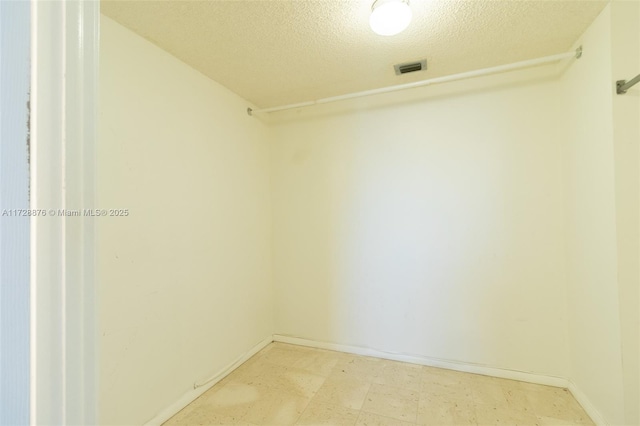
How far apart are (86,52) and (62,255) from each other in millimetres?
400

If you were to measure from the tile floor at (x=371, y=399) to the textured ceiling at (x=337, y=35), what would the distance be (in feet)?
7.71

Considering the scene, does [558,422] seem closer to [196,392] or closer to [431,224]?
[431,224]

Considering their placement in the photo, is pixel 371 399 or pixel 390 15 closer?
pixel 390 15

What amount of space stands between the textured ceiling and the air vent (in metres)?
0.04

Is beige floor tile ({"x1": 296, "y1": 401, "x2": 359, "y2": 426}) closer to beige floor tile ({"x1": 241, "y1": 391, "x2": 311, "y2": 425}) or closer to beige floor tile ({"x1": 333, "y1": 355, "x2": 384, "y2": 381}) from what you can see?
beige floor tile ({"x1": 241, "y1": 391, "x2": 311, "y2": 425})

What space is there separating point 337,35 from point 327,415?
237 centimetres

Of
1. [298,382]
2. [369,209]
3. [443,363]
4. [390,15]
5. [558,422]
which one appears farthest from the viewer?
[369,209]

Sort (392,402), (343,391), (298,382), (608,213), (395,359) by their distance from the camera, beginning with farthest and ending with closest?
(395,359) < (298,382) < (343,391) < (392,402) < (608,213)

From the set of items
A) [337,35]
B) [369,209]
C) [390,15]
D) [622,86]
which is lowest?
[369,209]

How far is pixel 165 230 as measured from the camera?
69.7 inches

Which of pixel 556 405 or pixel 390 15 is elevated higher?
pixel 390 15

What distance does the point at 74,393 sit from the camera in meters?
0.51

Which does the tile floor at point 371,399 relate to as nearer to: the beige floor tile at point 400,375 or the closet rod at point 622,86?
the beige floor tile at point 400,375

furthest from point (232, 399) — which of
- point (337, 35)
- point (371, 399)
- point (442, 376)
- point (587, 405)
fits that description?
point (337, 35)
